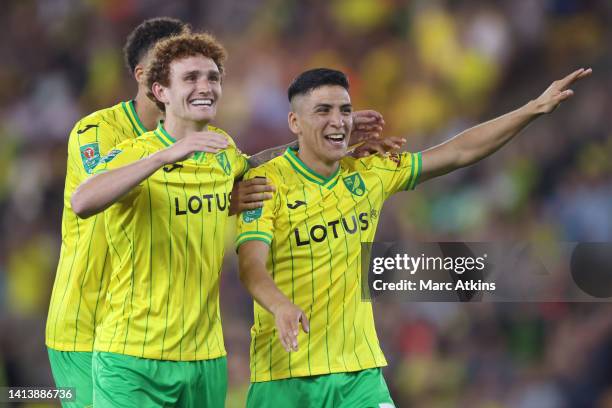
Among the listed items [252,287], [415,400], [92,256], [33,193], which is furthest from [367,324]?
[33,193]

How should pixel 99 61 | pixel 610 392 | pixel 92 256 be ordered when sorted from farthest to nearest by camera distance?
pixel 99 61, pixel 610 392, pixel 92 256

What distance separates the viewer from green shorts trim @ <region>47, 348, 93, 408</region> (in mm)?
4566

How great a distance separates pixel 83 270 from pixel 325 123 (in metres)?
1.37

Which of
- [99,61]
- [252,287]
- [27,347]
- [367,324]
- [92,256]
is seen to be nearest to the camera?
[252,287]

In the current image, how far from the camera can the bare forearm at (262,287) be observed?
3734 millimetres

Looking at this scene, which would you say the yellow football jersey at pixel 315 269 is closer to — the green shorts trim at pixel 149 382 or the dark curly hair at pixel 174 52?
the green shorts trim at pixel 149 382

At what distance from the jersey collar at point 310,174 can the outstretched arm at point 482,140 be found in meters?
0.44

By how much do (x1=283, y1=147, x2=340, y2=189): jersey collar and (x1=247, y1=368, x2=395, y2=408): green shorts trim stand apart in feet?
2.85

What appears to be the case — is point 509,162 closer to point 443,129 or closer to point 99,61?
point 443,129

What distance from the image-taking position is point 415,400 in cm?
749

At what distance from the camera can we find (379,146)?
455 centimetres

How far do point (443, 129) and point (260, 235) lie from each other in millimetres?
4446

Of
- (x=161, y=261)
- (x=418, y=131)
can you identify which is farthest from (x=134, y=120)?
(x=418, y=131)

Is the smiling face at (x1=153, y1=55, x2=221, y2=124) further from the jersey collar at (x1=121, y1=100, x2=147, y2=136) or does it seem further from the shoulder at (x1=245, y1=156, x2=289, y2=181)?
the jersey collar at (x1=121, y1=100, x2=147, y2=136)
